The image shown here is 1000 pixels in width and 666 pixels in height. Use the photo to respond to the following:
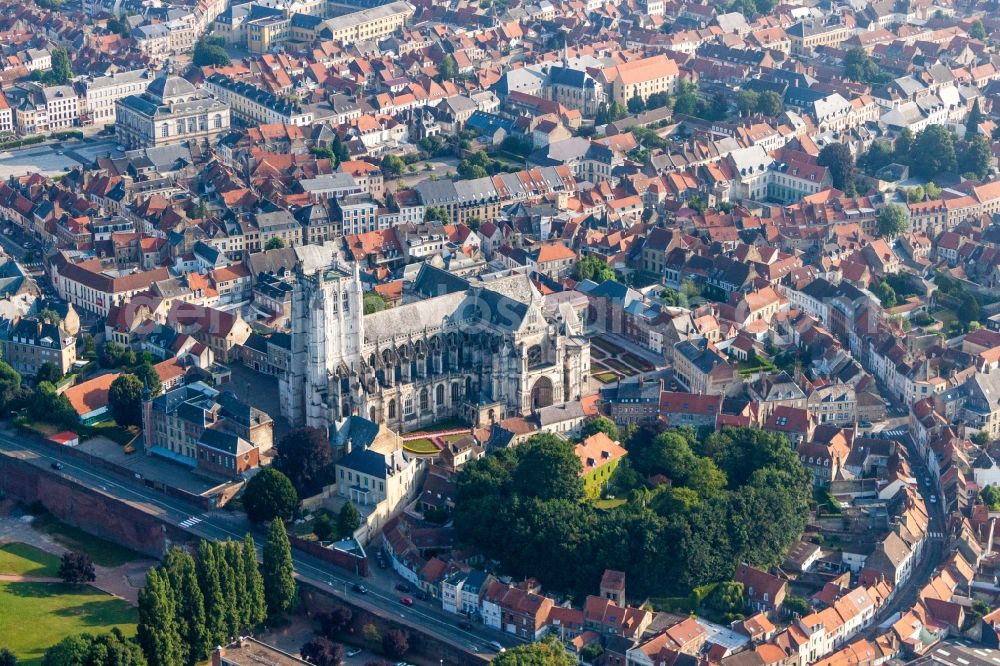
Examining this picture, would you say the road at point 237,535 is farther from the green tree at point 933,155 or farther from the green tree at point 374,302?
the green tree at point 933,155

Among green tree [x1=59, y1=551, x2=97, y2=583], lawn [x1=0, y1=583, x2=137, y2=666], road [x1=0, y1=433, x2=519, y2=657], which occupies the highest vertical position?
road [x1=0, y1=433, x2=519, y2=657]

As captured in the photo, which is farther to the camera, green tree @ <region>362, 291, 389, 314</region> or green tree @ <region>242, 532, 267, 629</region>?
green tree @ <region>362, 291, 389, 314</region>

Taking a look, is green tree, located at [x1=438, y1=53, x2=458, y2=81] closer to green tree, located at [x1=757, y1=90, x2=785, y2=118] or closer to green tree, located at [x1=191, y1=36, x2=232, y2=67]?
green tree, located at [x1=191, y1=36, x2=232, y2=67]

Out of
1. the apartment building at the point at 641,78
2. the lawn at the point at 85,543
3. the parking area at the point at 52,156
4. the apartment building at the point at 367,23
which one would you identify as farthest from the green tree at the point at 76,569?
the apartment building at the point at 367,23

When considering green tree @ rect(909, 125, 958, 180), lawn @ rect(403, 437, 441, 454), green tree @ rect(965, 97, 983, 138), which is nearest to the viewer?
lawn @ rect(403, 437, 441, 454)

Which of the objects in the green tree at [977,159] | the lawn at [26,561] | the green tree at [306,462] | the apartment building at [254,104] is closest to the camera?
the lawn at [26,561]

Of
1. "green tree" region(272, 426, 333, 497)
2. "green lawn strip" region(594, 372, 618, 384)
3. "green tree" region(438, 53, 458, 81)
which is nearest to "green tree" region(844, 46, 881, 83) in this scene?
"green tree" region(438, 53, 458, 81)

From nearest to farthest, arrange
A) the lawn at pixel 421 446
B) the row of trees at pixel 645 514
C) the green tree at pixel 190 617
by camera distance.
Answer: the green tree at pixel 190 617 < the row of trees at pixel 645 514 < the lawn at pixel 421 446
